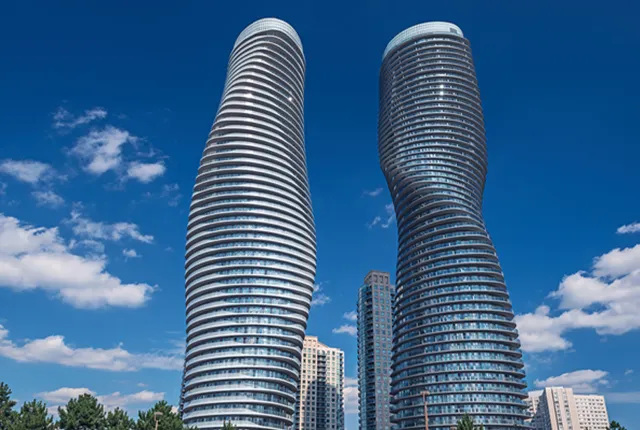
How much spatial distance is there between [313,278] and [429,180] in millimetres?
56078

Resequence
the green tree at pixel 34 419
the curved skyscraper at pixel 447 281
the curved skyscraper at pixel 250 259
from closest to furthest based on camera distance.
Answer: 1. the green tree at pixel 34 419
2. the curved skyscraper at pixel 250 259
3. the curved skyscraper at pixel 447 281

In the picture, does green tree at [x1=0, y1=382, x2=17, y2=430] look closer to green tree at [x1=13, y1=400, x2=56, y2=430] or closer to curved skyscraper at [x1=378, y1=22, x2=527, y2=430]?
green tree at [x1=13, y1=400, x2=56, y2=430]

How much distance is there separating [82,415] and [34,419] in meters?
6.51

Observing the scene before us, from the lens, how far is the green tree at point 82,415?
8478cm

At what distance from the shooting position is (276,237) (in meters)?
143

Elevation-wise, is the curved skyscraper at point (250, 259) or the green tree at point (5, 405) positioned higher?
the curved skyscraper at point (250, 259)

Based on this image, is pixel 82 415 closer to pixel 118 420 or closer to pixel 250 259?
pixel 118 420

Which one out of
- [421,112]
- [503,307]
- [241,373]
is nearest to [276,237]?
[241,373]

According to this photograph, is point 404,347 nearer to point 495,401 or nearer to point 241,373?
point 495,401

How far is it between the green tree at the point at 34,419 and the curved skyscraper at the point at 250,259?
4182 centimetres

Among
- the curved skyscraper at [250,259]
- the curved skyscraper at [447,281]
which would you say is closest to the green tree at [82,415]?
the curved skyscraper at [250,259]

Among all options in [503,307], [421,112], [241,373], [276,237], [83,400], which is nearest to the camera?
[83,400]

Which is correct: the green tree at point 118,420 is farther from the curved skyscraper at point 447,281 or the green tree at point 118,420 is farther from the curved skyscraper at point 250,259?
the curved skyscraper at point 447,281

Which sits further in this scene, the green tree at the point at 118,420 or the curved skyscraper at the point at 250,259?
the curved skyscraper at the point at 250,259
